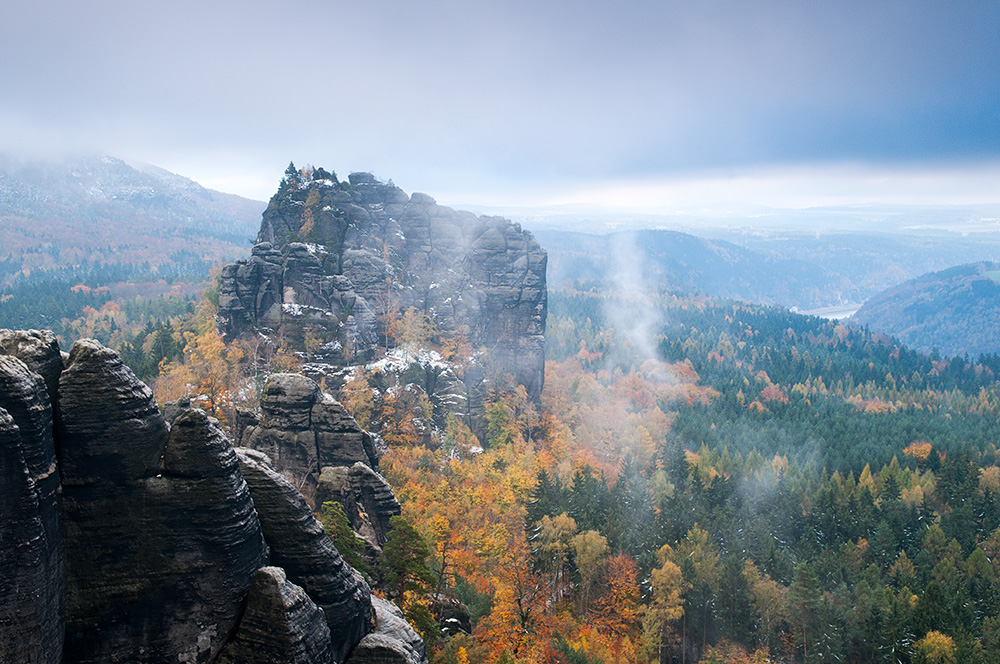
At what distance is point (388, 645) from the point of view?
17812 millimetres

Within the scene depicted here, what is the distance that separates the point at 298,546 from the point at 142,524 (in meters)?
4.17

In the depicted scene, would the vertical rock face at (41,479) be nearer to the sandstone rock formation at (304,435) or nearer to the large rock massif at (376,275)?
the sandstone rock formation at (304,435)

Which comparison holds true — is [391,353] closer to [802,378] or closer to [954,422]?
[954,422]

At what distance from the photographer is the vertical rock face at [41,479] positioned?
38.5ft

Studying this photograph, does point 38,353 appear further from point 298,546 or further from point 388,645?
point 388,645

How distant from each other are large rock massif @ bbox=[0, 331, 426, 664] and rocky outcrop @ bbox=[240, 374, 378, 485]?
785 inches

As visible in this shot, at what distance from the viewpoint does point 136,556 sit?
14.3m

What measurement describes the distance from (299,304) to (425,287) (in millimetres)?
22254

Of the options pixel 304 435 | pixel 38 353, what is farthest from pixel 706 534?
pixel 38 353

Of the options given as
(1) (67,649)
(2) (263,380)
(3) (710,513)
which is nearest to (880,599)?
(3) (710,513)

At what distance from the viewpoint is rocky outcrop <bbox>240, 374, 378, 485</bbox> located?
116ft

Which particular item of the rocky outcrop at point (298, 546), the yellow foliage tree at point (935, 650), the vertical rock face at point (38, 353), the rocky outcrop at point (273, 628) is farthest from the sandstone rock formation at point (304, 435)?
the yellow foliage tree at point (935, 650)

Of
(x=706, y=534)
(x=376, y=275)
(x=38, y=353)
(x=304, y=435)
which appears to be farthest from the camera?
(x=376, y=275)

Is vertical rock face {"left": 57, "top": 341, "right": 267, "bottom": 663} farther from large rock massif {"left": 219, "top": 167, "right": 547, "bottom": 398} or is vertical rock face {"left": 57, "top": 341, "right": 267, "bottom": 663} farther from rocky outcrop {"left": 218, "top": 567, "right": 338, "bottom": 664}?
large rock massif {"left": 219, "top": 167, "right": 547, "bottom": 398}
